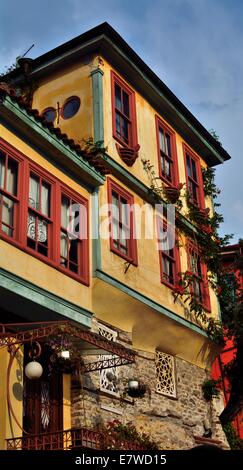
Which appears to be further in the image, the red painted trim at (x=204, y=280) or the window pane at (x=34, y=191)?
the red painted trim at (x=204, y=280)

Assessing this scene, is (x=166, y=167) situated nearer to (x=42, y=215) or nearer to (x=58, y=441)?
(x=42, y=215)

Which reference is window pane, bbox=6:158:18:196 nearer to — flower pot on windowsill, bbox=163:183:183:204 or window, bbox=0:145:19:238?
window, bbox=0:145:19:238

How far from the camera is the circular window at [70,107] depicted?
54.7ft

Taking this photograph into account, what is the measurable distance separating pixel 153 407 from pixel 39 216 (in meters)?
5.44

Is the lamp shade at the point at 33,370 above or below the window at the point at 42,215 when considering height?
below

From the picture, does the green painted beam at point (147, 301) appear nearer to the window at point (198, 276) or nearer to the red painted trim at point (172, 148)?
the window at point (198, 276)

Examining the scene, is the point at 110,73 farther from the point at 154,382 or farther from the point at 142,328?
the point at 154,382

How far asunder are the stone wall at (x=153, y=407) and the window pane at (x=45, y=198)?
3.04m

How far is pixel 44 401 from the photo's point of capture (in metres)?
12.7

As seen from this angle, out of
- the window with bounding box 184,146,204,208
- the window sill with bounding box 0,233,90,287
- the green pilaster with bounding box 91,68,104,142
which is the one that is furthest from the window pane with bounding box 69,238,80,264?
the window with bounding box 184,146,204,208

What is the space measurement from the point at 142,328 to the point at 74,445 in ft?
16.1

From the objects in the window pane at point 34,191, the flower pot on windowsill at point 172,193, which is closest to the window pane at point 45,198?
the window pane at point 34,191

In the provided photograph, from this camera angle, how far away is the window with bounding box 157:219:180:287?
1702 centimetres
